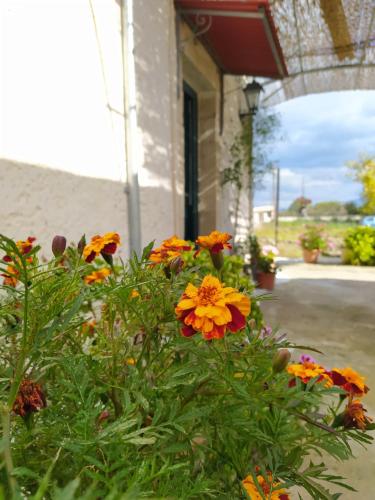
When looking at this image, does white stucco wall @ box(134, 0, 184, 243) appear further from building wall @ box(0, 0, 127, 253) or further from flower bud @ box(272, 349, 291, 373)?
flower bud @ box(272, 349, 291, 373)

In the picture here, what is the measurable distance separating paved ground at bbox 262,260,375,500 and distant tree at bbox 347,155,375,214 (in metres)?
5.99

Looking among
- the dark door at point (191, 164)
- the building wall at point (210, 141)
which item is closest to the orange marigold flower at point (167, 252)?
the dark door at point (191, 164)

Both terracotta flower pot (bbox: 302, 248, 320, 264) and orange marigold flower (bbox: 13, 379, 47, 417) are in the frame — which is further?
terracotta flower pot (bbox: 302, 248, 320, 264)

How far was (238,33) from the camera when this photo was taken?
150 inches

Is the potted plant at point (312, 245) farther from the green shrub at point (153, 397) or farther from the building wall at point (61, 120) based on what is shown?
the green shrub at point (153, 397)

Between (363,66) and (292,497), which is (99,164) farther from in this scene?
(363,66)

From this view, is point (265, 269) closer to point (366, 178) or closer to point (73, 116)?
point (73, 116)

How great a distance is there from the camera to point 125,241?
2.73 m

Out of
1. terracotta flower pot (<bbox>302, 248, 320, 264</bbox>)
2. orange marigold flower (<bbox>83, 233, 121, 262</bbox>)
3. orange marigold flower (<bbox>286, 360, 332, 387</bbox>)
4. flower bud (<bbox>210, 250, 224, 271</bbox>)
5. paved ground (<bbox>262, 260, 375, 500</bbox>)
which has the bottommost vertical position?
paved ground (<bbox>262, 260, 375, 500</bbox>)

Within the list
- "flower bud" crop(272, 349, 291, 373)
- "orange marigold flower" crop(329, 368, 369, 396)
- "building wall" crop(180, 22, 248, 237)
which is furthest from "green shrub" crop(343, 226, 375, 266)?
"flower bud" crop(272, 349, 291, 373)

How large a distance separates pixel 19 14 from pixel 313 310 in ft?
12.6

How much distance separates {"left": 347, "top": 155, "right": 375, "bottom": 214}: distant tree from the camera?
38.8 feet

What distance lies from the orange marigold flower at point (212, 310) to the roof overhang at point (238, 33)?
321 cm

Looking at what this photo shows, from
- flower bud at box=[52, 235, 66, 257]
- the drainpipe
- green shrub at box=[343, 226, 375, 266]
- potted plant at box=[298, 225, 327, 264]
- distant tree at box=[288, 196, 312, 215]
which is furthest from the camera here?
distant tree at box=[288, 196, 312, 215]
